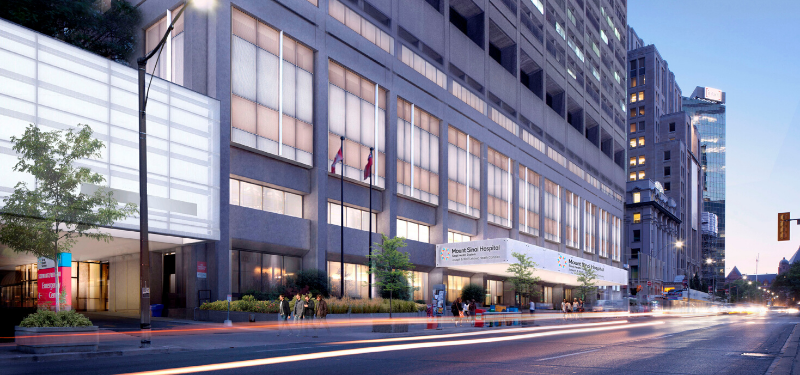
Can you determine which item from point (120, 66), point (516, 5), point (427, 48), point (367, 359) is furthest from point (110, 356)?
point (516, 5)

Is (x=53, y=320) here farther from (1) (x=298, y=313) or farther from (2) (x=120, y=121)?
(2) (x=120, y=121)

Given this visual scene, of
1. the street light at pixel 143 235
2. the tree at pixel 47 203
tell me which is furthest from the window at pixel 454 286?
the street light at pixel 143 235

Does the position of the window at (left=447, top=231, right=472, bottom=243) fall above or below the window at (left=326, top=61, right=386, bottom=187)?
below

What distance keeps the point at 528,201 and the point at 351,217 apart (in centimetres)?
3134

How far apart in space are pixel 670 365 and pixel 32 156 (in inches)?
864

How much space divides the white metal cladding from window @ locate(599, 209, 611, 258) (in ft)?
243

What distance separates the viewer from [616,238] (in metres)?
105

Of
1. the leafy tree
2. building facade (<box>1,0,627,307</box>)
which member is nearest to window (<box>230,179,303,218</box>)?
building facade (<box>1,0,627,307</box>)

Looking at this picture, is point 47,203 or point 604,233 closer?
point 47,203

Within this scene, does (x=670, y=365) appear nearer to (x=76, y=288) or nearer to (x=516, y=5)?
(x=76, y=288)

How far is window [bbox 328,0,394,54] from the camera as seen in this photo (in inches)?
1734

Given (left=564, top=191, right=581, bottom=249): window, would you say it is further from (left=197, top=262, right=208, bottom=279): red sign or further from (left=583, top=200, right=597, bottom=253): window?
(left=197, top=262, right=208, bottom=279): red sign

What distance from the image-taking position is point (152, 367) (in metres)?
13.5

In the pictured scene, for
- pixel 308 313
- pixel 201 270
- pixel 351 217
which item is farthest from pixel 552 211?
pixel 308 313
